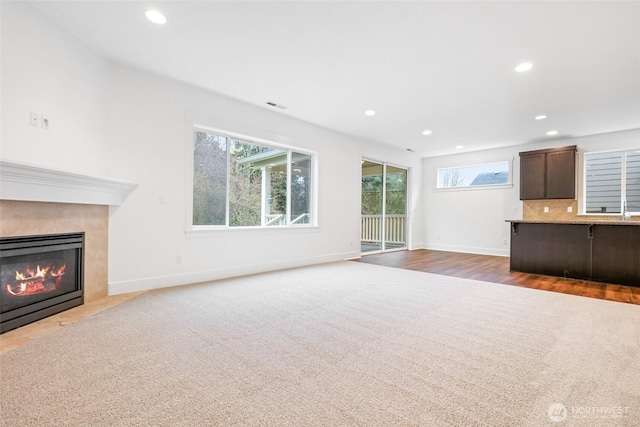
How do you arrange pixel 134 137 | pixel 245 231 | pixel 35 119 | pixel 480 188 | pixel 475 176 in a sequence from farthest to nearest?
pixel 475 176 < pixel 480 188 < pixel 245 231 < pixel 134 137 < pixel 35 119

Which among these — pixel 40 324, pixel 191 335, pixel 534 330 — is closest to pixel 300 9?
pixel 191 335

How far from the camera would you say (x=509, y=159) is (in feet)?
23.5

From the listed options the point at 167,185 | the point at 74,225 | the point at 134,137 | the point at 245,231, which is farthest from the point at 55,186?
the point at 245,231

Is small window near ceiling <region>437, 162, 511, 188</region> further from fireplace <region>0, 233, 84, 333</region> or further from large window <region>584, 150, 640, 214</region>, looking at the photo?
fireplace <region>0, 233, 84, 333</region>

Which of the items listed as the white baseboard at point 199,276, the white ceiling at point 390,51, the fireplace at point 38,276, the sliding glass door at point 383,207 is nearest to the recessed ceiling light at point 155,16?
the white ceiling at point 390,51

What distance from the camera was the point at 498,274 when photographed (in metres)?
4.93

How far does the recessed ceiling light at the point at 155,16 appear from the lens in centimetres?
256

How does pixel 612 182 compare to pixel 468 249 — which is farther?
pixel 468 249

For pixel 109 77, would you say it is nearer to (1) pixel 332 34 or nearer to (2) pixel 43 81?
(2) pixel 43 81

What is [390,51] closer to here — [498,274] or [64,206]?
[64,206]

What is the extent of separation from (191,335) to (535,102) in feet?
17.5

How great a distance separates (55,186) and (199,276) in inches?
77.9

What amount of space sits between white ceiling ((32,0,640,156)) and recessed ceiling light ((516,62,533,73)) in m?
0.08

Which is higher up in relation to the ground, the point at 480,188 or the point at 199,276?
the point at 480,188
